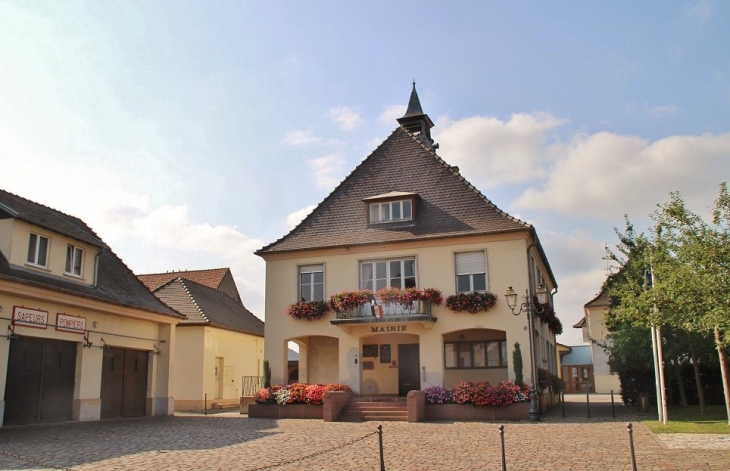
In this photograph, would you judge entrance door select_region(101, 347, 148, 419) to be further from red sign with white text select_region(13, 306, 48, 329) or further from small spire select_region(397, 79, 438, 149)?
small spire select_region(397, 79, 438, 149)

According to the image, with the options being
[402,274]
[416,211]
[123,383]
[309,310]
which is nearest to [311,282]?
[309,310]

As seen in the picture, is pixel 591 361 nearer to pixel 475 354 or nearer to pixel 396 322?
pixel 475 354

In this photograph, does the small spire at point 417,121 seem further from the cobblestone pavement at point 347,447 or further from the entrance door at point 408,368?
the cobblestone pavement at point 347,447

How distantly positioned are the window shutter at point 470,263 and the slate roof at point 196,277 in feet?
69.1

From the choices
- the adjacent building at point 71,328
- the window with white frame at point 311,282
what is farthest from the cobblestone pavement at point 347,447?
the window with white frame at point 311,282

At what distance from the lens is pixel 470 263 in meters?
25.1

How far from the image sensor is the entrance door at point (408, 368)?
26.5 meters

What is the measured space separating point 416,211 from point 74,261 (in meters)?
12.9

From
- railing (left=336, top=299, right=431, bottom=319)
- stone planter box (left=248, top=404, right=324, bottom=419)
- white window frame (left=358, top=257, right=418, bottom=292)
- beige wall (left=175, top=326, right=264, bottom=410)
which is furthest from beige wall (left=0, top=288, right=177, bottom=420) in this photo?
white window frame (left=358, top=257, right=418, bottom=292)

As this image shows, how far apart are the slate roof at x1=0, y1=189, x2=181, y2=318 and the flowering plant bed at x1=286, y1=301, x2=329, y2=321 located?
16.3 ft

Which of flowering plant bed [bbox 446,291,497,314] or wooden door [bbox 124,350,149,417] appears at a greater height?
flowering plant bed [bbox 446,291,497,314]

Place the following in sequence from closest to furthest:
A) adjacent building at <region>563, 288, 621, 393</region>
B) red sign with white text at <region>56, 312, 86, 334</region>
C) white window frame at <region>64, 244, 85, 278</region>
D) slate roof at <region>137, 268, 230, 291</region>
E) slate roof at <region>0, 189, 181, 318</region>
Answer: slate roof at <region>0, 189, 181, 318</region> < red sign with white text at <region>56, 312, 86, 334</region> < white window frame at <region>64, 244, 85, 278</region> < slate roof at <region>137, 268, 230, 291</region> < adjacent building at <region>563, 288, 621, 393</region>

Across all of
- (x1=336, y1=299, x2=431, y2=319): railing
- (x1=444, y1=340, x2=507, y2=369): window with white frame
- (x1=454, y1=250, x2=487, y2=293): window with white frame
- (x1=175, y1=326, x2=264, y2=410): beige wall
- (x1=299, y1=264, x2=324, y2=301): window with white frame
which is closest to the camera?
(x1=336, y1=299, x2=431, y2=319): railing

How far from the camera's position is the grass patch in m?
17.1
